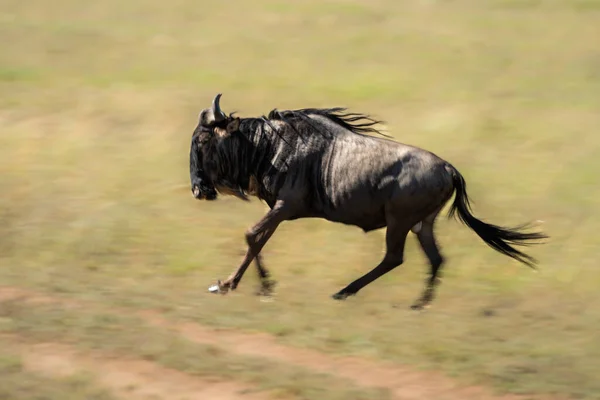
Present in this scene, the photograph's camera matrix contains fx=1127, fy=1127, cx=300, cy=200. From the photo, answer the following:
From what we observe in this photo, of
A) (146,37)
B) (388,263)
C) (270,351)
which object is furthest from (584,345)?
(146,37)

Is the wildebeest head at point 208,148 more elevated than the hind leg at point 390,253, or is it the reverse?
the wildebeest head at point 208,148

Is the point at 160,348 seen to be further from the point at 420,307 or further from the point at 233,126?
the point at 420,307

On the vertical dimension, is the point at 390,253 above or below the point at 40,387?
above

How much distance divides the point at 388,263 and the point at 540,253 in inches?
103

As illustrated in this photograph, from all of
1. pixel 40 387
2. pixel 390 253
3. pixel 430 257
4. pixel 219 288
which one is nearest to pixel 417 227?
pixel 430 257

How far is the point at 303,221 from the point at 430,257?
10.1 ft

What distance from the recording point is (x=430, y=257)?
10.5 m

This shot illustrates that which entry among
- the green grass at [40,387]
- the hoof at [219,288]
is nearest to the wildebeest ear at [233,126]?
the hoof at [219,288]

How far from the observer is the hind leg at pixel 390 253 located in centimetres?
1017

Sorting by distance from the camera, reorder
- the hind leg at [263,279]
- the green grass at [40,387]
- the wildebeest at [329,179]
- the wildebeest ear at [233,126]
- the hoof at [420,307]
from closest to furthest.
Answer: the green grass at [40,387], the wildebeest at [329,179], the hoof at [420,307], the wildebeest ear at [233,126], the hind leg at [263,279]

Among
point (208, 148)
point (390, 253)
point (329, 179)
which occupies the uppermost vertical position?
point (208, 148)

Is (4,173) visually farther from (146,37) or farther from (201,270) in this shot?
(146,37)

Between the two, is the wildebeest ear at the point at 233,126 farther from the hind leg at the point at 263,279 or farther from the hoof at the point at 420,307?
the hoof at the point at 420,307

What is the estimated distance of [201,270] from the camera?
11.8m
